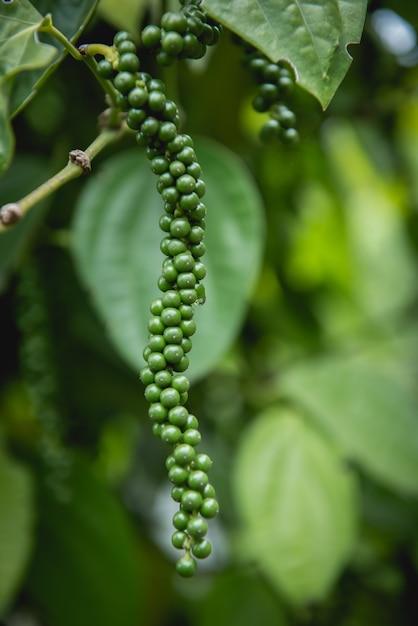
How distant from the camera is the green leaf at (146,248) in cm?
62

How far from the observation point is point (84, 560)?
80 centimetres

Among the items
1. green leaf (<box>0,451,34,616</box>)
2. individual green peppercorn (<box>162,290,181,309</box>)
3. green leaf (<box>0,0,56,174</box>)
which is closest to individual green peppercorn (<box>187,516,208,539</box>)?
individual green peppercorn (<box>162,290,181,309</box>)

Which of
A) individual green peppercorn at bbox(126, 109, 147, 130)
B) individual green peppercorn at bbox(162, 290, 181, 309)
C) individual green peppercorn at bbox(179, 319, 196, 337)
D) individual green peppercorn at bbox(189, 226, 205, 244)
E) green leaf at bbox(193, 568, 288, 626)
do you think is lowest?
green leaf at bbox(193, 568, 288, 626)

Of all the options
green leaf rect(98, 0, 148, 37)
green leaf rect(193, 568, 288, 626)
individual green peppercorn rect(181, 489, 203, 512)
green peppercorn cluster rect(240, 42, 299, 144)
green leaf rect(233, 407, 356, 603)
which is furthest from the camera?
green leaf rect(193, 568, 288, 626)

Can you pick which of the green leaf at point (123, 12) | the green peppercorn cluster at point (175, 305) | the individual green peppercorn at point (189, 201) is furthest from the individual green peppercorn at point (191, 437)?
the green leaf at point (123, 12)

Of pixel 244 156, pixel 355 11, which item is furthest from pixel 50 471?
pixel 355 11

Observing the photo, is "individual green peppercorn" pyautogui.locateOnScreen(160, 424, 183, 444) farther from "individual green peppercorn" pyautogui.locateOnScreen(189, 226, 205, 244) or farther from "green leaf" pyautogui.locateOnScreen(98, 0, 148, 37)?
"green leaf" pyautogui.locateOnScreen(98, 0, 148, 37)

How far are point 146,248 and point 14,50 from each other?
29cm

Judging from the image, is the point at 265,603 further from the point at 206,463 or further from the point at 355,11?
the point at 355,11

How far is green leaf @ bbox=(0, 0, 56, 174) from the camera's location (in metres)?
0.37

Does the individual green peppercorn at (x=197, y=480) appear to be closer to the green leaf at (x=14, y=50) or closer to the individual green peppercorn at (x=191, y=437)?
the individual green peppercorn at (x=191, y=437)

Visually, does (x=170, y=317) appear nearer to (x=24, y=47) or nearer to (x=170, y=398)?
(x=170, y=398)

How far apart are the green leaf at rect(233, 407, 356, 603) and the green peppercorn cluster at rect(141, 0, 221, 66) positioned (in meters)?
0.52

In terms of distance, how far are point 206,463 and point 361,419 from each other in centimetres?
51
